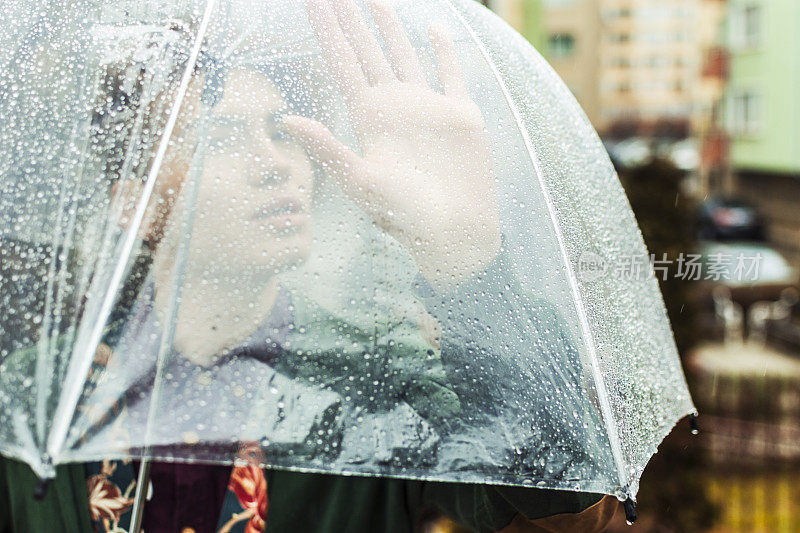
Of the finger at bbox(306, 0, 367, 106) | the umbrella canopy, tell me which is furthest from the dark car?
the finger at bbox(306, 0, 367, 106)

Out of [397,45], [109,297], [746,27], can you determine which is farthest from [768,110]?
[109,297]

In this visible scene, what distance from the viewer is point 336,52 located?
54.7 inches

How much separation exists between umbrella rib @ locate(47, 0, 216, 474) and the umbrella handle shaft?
35 centimetres

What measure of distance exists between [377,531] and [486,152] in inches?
34.7

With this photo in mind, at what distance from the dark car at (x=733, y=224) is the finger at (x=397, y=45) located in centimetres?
1950

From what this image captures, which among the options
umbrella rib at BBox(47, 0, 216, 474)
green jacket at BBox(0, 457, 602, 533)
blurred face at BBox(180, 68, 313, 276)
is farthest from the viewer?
green jacket at BBox(0, 457, 602, 533)

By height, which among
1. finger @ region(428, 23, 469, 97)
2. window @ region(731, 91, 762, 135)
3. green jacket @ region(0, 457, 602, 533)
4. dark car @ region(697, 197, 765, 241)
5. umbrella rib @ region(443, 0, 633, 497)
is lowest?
dark car @ region(697, 197, 765, 241)

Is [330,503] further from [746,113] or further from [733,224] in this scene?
[746,113]

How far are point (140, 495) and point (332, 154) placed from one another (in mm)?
743

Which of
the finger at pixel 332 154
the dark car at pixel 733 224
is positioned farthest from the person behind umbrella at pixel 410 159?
the dark car at pixel 733 224

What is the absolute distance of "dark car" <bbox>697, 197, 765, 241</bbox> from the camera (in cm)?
1970

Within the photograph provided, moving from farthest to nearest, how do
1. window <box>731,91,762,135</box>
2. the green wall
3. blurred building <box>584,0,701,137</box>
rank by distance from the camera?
blurred building <box>584,0,701,137</box> < window <box>731,91,762,135</box> < the green wall

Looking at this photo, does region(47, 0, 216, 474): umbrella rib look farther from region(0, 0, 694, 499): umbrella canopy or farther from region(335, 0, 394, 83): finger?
region(335, 0, 394, 83): finger

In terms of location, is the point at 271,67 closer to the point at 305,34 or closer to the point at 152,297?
the point at 305,34
